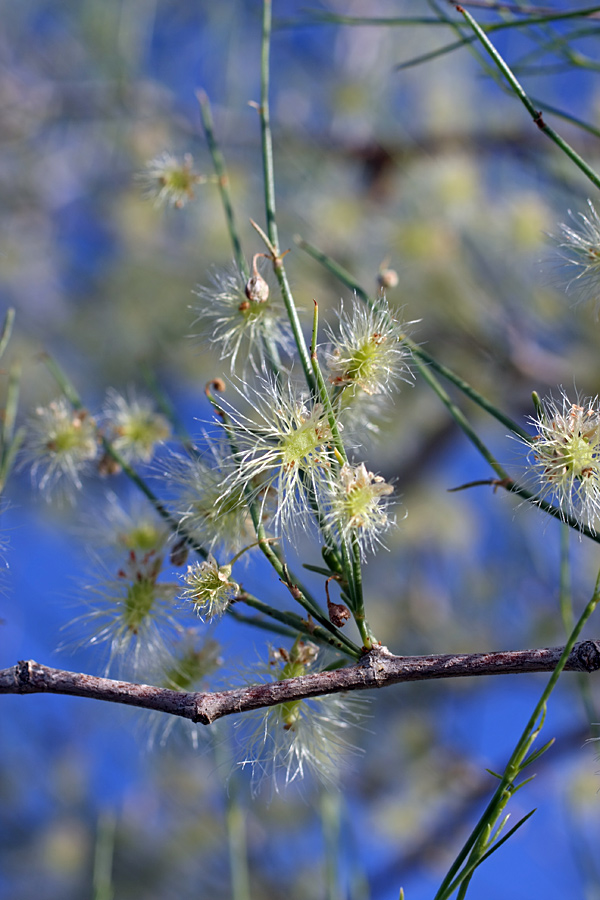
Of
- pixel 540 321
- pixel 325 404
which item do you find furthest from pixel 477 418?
pixel 325 404

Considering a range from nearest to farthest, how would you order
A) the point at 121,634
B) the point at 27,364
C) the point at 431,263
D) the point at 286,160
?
the point at 121,634 < the point at 431,263 < the point at 286,160 < the point at 27,364

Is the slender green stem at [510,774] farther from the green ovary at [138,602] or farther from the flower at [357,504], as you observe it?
the green ovary at [138,602]

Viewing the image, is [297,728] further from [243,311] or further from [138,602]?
[243,311]

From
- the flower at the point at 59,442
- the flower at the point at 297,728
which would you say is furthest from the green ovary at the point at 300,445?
the flower at the point at 59,442

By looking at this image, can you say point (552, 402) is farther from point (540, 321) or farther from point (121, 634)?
point (540, 321)

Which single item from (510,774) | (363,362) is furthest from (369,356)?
(510,774)

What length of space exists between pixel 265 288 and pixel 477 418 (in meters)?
1.20

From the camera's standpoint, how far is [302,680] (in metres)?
0.36

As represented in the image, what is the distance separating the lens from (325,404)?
383 mm

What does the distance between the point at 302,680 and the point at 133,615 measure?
0.16 meters

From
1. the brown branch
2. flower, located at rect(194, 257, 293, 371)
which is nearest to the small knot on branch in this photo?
the brown branch

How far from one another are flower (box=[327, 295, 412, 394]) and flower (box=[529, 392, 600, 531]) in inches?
3.0

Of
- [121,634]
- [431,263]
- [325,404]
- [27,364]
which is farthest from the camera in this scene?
[27,364]

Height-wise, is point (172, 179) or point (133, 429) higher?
point (172, 179)
